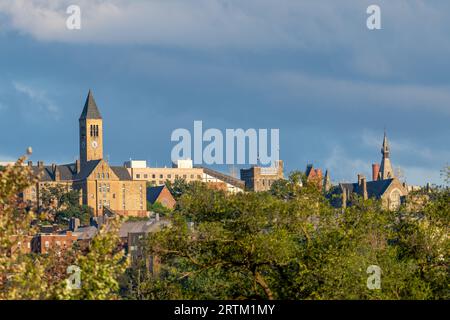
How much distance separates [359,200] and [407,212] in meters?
2.31

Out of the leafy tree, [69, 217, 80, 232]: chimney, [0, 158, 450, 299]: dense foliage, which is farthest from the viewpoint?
[69, 217, 80, 232]: chimney

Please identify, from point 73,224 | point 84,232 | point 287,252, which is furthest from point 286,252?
point 73,224

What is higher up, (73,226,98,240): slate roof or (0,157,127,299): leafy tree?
(0,157,127,299): leafy tree

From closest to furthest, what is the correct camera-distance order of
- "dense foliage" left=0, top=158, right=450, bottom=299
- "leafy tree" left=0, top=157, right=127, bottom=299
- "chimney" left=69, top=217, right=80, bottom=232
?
"leafy tree" left=0, top=157, right=127, bottom=299 → "dense foliage" left=0, top=158, right=450, bottom=299 → "chimney" left=69, top=217, right=80, bottom=232

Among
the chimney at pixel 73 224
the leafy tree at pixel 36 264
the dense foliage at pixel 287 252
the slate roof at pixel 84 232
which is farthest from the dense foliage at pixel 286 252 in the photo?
the chimney at pixel 73 224

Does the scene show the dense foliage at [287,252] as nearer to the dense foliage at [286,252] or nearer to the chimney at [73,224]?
the dense foliage at [286,252]

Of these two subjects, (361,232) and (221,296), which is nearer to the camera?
(221,296)

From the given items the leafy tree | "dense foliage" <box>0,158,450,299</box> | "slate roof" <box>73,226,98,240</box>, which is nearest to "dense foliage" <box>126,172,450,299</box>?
"dense foliage" <box>0,158,450,299</box>

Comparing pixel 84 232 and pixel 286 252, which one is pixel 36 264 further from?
pixel 84 232

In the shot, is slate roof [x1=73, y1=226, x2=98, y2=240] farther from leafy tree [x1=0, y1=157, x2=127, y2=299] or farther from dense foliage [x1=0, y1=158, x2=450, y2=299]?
leafy tree [x1=0, y1=157, x2=127, y2=299]
